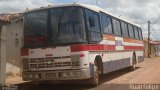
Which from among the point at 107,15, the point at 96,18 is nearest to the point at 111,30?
the point at 107,15

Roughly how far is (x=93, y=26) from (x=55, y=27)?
1.75 meters

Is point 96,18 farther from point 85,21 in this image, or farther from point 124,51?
point 124,51

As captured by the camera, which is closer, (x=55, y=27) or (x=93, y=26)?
(x=55, y=27)

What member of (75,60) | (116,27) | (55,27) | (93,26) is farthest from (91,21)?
(116,27)

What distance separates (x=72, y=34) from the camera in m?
14.6

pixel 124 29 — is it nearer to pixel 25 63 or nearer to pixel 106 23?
pixel 106 23

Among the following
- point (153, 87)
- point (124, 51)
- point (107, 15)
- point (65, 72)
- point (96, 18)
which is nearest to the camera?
point (65, 72)

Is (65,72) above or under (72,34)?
under

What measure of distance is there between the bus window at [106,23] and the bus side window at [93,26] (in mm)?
847

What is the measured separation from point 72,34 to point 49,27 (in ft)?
3.21

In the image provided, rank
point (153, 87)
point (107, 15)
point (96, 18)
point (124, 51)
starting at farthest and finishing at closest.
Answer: point (124, 51), point (107, 15), point (96, 18), point (153, 87)

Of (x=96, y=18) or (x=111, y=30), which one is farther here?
(x=111, y=30)

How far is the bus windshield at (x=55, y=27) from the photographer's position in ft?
48.1

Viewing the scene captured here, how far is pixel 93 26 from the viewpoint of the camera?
15.9 m
